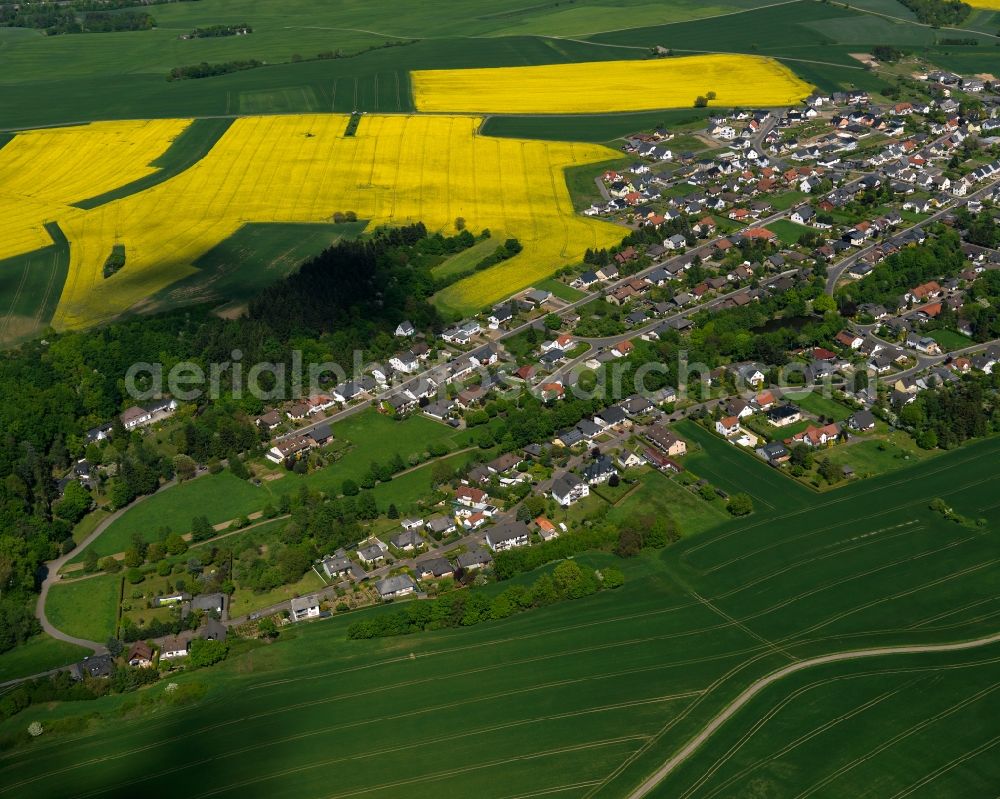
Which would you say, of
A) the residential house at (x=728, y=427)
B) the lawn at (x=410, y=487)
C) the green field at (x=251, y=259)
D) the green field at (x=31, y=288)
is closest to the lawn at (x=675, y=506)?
the residential house at (x=728, y=427)

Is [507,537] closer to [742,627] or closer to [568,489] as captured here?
[568,489]

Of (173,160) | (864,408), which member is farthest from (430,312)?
(173,160)

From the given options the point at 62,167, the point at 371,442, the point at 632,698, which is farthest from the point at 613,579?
the point at 62,167

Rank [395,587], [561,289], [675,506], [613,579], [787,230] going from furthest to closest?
1. [787,230]
2. [561,289]
3. [675,506]
4. [395,587]
5. [613,579]

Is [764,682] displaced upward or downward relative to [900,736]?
upward

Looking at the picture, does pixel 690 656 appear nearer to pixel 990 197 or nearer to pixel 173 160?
pixel 990 197

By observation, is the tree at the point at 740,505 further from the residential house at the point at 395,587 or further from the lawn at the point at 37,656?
the lawn at the point at 37,656

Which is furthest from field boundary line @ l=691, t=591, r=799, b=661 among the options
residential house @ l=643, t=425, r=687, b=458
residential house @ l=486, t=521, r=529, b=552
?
residential house @ l=643, t=425, r=687, b=458
